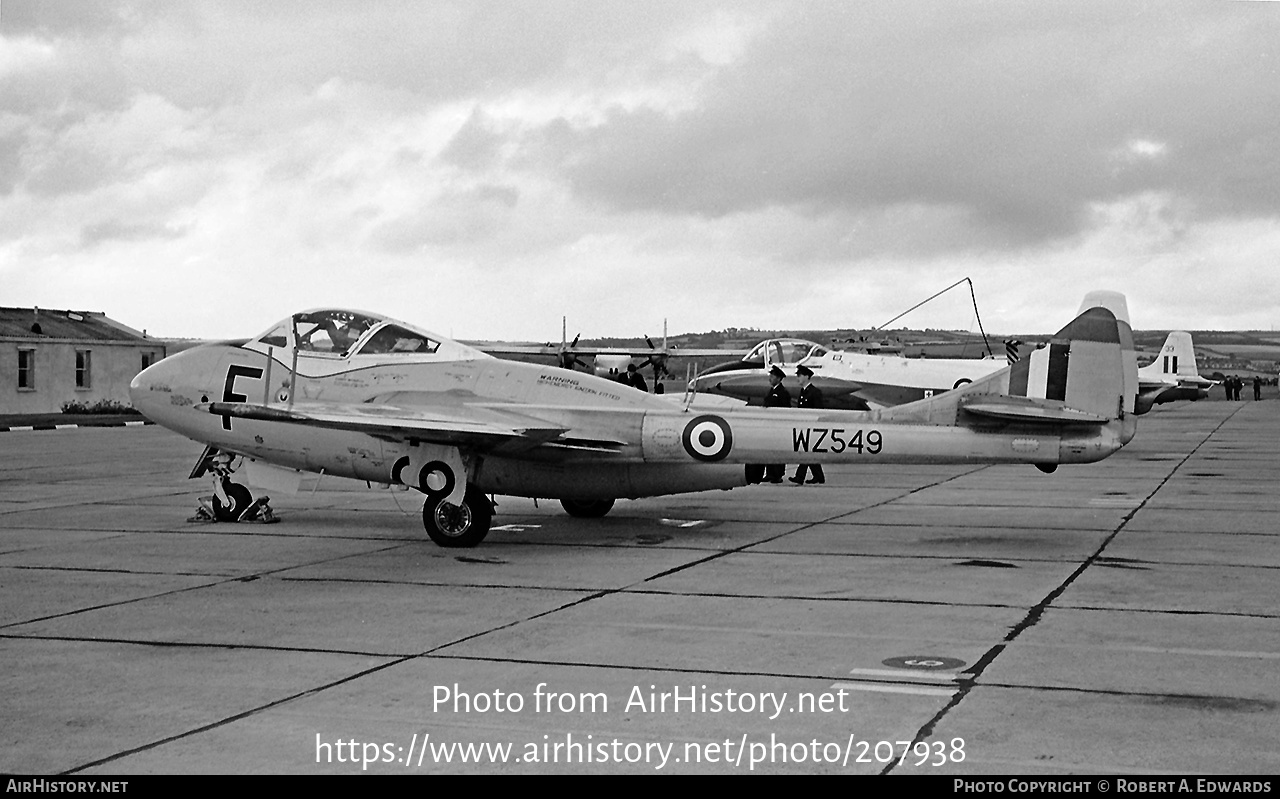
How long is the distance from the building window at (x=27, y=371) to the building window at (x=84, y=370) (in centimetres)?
220

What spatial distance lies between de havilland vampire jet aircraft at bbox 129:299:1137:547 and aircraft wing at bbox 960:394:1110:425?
0.02 m

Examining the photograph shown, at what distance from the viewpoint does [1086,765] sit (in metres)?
5.84

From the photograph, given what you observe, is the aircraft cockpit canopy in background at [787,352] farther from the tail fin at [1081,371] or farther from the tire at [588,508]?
the tail fin at [1081,371]

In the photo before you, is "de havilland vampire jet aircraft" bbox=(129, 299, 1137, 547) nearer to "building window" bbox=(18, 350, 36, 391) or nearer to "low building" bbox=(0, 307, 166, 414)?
"low building" bbox=(0, 307, 166, 414)

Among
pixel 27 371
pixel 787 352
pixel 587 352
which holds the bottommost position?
pixel 27 371

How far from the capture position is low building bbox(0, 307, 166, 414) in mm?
48625

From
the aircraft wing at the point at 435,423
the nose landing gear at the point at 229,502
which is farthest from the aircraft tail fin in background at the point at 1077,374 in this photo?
the nose landing gear at the point at 229,502

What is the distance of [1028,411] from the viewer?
12.9 metres

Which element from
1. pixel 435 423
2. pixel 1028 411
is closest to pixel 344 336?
pixel 435 423

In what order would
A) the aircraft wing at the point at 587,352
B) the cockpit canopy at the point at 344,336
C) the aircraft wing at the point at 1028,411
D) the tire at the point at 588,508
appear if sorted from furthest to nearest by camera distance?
1. the aircraft wing at the point at 587,352
2. the tire at the point at 588,508
3. the cockpit canopy at the point at 344,336
4. the aircraft wing at the point at 1028,411

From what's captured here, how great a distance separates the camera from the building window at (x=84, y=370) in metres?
51.5

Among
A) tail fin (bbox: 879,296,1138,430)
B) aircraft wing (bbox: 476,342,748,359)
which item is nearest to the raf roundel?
tail fin (bbox: 879,296,1138,430)

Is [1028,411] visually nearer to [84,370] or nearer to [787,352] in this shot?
[787,352]

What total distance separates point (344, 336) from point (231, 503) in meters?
2.63
